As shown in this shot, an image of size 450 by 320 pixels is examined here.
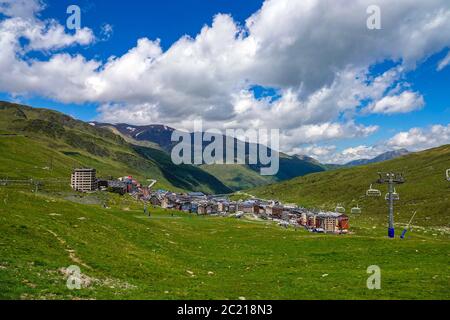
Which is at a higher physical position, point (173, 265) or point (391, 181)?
point (391, 181)

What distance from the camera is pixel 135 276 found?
92.2 feet

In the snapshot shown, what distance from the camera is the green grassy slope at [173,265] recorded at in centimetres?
2373

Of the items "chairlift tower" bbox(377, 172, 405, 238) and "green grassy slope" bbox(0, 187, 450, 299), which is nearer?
"green grassy slope" bbox(0, 187, 450, 299)

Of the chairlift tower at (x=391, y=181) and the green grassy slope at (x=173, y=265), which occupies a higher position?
the chairlift tower at (x=391, y=181)

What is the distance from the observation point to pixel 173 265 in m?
35.7

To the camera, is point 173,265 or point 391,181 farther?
point 391,181

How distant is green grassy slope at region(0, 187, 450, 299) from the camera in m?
23.7

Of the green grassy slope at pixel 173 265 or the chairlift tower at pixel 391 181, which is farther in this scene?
the chairlift tower at pixel 391 181

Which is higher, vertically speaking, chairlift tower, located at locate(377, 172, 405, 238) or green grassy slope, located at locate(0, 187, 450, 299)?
chairlift tower, located at locate(377, 172, 405, 238)

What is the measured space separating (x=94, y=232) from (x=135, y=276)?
1545cm
